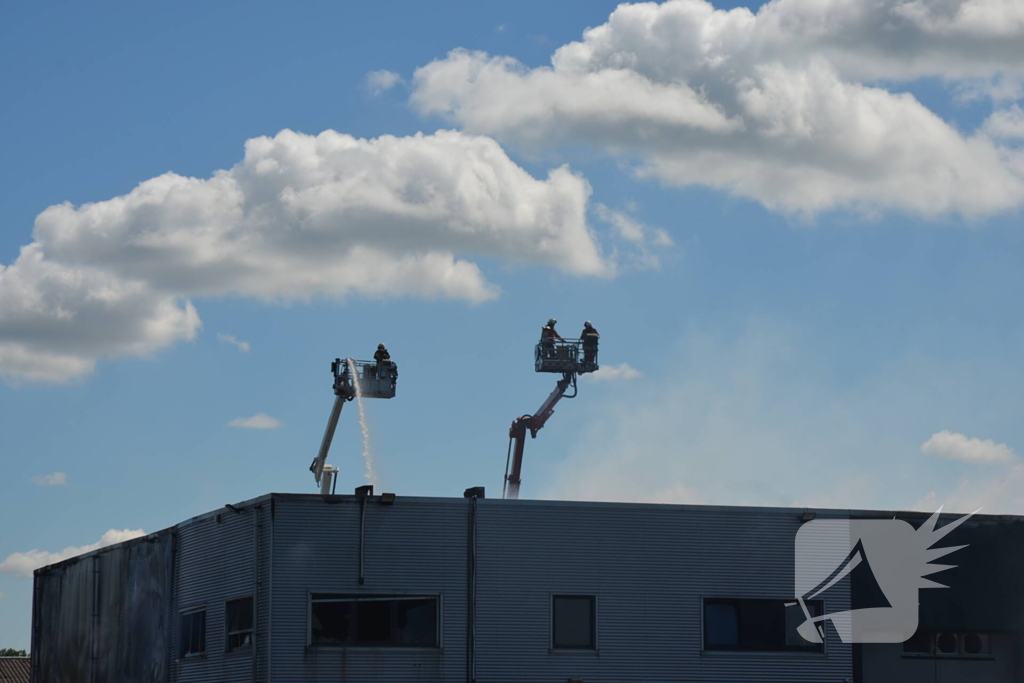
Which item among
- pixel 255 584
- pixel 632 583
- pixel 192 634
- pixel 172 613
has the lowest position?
pixel 192 634

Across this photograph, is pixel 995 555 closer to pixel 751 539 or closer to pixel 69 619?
pixel 751 539

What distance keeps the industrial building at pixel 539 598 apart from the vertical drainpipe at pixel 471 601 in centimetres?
3

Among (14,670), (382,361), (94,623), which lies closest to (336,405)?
(382,361)

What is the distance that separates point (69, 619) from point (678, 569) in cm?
2222

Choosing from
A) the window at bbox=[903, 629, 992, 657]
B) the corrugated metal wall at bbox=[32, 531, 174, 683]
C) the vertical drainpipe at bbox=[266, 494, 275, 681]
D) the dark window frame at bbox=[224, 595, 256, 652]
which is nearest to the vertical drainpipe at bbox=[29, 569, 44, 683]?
the corrugated metal wall at bbox=[32, 531, 174, 683]

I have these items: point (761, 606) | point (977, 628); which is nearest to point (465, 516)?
point (761, 606)

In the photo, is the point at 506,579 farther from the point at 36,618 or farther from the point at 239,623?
the point at 36,618

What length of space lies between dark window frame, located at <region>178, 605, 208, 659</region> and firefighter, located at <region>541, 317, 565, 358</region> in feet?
102

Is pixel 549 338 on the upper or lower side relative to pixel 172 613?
upper

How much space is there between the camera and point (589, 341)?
65500 mm

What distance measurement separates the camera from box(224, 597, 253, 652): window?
1293 inches

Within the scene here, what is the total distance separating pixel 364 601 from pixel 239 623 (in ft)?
10.7

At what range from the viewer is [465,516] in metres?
33.3

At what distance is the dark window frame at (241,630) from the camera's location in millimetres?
32375
